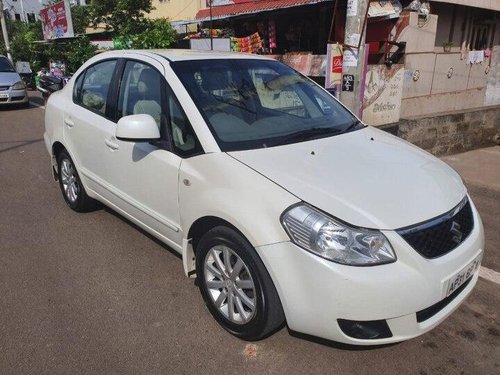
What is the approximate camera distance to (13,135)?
29.9 ft

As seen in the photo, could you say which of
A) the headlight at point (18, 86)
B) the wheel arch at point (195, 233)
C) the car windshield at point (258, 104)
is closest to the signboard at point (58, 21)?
the headlight at point (18, 86)

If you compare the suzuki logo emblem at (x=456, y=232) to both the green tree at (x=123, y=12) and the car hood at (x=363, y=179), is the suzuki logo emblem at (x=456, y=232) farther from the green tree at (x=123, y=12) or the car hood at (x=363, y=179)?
the green tree at (x=123, y=12)

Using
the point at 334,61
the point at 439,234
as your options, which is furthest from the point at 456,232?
the point at 334,61

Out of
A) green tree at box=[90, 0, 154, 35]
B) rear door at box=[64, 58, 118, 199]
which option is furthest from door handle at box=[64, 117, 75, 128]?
green tree at box=[90, 0, 154, 35]

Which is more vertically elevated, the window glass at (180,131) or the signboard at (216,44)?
the signboard at (216,44)

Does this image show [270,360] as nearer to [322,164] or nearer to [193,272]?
[193,272]

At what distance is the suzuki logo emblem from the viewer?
2.44 meters

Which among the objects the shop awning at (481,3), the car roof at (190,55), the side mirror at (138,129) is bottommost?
the side mirror at (138,129)

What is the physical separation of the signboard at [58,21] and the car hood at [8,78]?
34.6 feet

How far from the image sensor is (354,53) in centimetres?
574

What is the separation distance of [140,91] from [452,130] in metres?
7.10

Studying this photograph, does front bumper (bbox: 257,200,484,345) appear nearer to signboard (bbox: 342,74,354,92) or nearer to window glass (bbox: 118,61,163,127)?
window glass (bbox: 118,61,163,127)

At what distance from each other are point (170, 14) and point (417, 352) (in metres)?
22.0

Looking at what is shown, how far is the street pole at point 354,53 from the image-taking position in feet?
18.3
